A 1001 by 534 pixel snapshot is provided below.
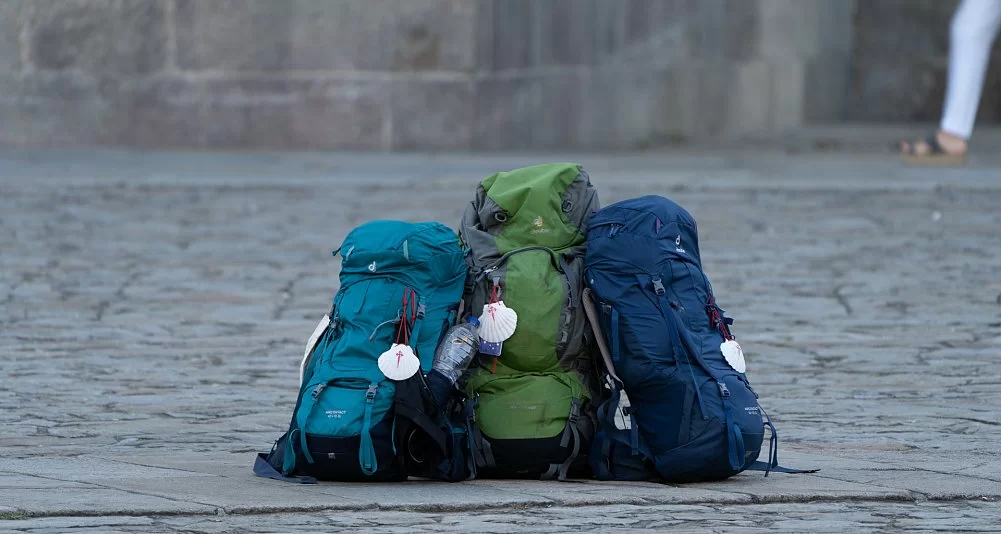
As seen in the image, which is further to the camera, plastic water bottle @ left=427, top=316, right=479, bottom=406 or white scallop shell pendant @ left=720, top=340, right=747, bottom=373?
white scallop shell pendant @ left=720, top=340, right=747, bottom=373

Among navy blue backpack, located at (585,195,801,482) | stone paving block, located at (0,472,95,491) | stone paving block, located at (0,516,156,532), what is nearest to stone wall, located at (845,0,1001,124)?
navy blue backpack, located at (585,195,801,482)

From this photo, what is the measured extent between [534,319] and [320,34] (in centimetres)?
916

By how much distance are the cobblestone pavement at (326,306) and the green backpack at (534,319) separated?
0.42ft

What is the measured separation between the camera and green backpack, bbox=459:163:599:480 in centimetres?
441

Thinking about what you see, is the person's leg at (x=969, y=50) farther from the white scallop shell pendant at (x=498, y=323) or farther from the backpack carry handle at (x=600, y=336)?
the white scallop shell pendant at (x=498, y=323)

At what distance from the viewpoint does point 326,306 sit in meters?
7.47

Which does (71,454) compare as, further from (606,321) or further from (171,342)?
(171,342)

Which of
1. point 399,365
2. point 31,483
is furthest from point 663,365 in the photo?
point 31,483

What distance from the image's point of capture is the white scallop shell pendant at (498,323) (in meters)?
4.40

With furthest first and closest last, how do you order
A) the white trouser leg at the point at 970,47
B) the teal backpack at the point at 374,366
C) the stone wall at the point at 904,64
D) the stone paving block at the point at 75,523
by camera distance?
the stone wall at the point at 904,64 < the white trouser leg at the point at 970,47 < the teal backpack at the point at 374,366 < the stone paving block at the point at 75,523

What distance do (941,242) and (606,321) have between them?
5012 millimetres

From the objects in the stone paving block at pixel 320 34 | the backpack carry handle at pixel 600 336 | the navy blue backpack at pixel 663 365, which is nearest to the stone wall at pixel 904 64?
the stone paving block at pixel 320 34

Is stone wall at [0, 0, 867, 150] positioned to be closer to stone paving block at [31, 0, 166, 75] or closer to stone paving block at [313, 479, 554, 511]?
stone paving block at [31, 0, 166, 75]

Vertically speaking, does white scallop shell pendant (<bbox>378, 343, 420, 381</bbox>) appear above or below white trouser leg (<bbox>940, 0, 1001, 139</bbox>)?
above
